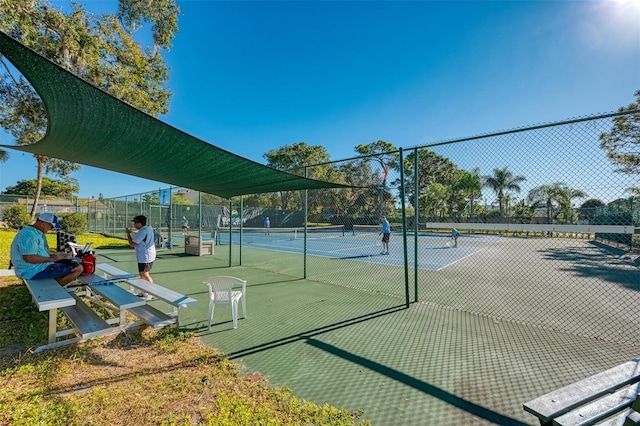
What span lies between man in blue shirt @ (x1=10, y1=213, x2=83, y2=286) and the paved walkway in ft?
5.81

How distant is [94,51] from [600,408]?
14.3 m

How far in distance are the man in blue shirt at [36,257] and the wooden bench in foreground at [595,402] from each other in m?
5.30

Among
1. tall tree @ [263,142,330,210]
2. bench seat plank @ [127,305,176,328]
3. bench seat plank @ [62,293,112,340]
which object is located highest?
tall tree @ [263,142,330,210]

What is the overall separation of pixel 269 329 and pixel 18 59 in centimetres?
377

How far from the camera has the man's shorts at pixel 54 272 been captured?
3947 millimetres

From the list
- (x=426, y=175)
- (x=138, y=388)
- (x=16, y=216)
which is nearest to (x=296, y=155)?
(x=426, y=175)

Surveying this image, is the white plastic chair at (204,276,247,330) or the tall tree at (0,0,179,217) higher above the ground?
the tall tree at (0,0,179,217)

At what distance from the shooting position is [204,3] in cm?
1074

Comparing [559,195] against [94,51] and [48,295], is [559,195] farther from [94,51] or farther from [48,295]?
[94,51]

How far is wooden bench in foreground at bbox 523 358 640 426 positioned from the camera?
1.51m

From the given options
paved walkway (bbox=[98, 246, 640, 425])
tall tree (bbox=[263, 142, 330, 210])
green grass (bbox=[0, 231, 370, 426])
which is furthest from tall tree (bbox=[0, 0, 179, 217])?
tall tree (bbox=[263, 142, 330, 210])

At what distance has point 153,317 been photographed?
3.48 m

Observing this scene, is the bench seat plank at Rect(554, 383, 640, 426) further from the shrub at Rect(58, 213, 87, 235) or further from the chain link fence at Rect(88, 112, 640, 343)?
the shrub at Rect(58, 213, 87, 235)

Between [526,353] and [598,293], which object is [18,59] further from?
[598,293]
